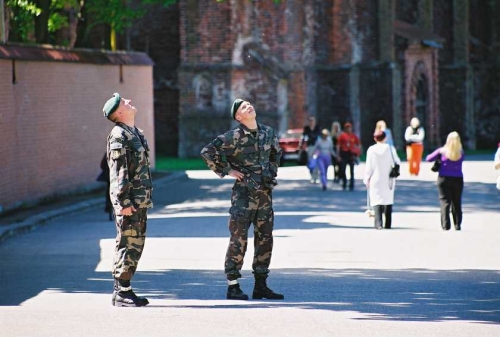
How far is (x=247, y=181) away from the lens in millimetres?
11203

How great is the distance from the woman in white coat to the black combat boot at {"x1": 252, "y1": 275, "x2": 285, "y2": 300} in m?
8.15

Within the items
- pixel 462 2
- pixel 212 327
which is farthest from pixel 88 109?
pixel 462 2

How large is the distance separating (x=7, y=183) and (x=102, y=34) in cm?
2745

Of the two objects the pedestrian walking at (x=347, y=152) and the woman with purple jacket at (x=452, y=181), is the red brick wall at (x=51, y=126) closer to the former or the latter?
the pedestrian walking at (x=347, y=152)

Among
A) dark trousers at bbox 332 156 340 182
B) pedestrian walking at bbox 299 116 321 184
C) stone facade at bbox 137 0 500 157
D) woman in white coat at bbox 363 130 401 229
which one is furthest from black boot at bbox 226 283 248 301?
stone facade at bbox 137 0 500 157

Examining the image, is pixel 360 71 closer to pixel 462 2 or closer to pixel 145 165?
pixel 462 2

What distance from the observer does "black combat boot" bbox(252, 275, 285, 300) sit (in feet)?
37.5

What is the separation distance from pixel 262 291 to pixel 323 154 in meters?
18.6

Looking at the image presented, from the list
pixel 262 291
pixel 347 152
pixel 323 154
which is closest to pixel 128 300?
pixel 262 291

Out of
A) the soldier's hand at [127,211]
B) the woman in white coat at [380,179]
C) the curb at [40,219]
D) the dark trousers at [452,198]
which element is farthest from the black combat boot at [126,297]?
the dark trousers at [452,198]

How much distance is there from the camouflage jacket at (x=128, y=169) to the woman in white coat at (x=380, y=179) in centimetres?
884

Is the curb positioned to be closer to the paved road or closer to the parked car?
the paved road

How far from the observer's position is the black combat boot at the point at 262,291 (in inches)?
450

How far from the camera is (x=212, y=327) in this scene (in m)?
9.78
